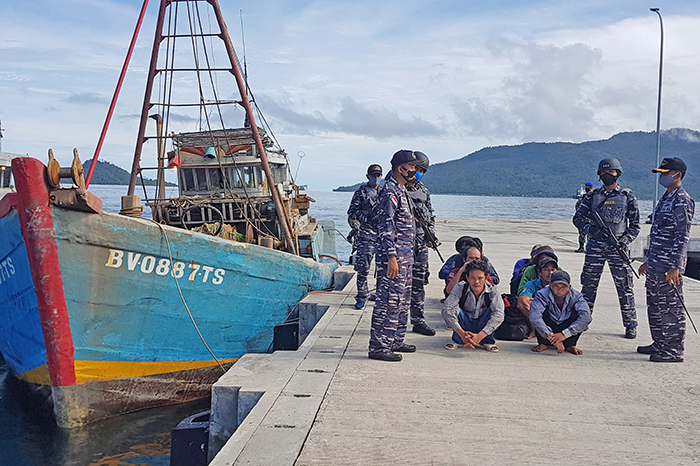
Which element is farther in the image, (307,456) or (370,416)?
(370,416)

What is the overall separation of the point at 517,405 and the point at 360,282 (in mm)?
3966

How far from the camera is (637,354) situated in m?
5.74

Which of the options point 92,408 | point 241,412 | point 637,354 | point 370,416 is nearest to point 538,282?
point 637,354

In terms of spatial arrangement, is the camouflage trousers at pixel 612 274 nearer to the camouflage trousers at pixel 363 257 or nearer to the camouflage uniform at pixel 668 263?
the camouflage uniform at pixel 668 263

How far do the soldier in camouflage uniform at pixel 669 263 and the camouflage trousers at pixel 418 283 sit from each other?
2.23 meters

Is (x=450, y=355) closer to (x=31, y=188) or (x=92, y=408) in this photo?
(x=92, y=408)

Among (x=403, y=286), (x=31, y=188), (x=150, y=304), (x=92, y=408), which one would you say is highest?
(x=31, y=188)

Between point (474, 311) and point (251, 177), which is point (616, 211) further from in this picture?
point (251, 177)

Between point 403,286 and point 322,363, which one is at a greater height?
point 403,286

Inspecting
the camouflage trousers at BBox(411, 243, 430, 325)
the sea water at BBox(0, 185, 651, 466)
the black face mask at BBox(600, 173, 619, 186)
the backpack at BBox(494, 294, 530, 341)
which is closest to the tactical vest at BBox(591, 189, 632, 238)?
the black face mask at BBox(600, 173, 619, 186)

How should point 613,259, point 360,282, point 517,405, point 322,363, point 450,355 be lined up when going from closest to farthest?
1. point 517,405
2. point 322,363
3. point 450,355
4. point 613,259
5. point 360,282

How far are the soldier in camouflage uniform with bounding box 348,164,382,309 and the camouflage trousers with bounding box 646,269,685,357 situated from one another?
347cm

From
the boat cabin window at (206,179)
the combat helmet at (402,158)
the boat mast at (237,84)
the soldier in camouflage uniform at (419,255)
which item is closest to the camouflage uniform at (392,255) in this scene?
the combat helmet at (402,158)

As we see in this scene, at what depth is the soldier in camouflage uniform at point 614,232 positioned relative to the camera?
6242 mm
